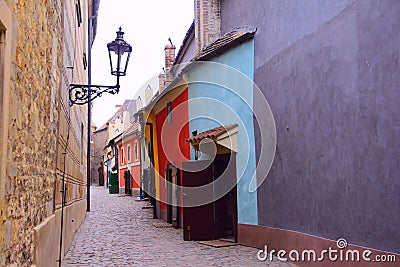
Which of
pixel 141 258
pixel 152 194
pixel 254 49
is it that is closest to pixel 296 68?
pixel 254 49

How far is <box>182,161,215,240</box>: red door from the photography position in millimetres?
11086

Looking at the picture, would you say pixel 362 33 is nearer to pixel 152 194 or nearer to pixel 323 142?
pixel 323 142

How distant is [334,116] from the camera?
6652 mm

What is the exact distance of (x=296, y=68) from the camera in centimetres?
789

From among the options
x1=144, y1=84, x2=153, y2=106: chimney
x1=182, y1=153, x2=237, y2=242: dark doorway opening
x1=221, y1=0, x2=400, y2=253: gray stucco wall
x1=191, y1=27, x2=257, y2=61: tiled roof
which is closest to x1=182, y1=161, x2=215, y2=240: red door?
x1=182, y1=153, x2=237, y2=242: dark doorway opening

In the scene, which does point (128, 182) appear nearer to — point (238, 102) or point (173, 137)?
point (173, 137)

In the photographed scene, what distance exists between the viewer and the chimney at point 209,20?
12938 mm

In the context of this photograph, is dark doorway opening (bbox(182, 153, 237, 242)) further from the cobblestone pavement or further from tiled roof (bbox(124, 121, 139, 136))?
tiled roof (bbox(124, 121, 139, 136))

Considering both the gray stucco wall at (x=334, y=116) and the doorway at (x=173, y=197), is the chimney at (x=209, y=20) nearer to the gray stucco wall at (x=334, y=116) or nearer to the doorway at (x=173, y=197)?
the gray stucco wall at (x=334, y=116)

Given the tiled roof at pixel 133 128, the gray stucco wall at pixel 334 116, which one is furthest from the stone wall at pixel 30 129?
the tiled roof at pixel 133 128

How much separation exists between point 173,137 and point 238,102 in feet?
16.9

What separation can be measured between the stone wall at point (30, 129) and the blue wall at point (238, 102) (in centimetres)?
431

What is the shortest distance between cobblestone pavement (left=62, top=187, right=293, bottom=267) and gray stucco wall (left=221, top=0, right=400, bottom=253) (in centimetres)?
104

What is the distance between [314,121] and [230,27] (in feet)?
18.2
